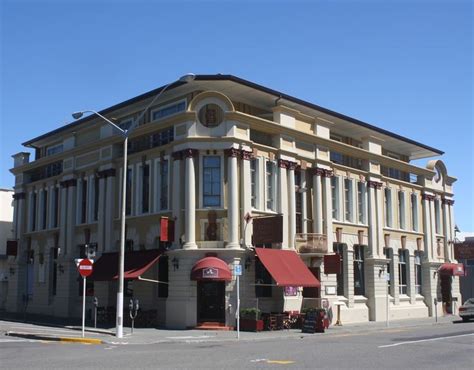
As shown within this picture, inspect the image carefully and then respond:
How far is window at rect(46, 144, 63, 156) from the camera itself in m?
42.7

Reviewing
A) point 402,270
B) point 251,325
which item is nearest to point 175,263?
point 251,325

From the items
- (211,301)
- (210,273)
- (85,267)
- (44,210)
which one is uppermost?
(44,210)

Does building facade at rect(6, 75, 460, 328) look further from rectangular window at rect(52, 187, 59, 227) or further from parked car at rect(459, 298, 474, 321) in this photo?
parked car at rect(459, 298, 474, 321)

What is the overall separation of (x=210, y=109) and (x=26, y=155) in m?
20.4

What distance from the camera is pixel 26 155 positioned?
1786 inches

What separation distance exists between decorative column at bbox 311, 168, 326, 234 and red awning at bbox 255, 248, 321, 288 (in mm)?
3275

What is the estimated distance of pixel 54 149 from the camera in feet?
143

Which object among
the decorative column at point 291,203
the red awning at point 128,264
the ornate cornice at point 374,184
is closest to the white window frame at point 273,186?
the decorative column at point 291,203

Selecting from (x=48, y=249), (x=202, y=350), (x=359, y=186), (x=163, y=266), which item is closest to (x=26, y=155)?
(x=48, y=249)

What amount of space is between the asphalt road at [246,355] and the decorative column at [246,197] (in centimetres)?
836

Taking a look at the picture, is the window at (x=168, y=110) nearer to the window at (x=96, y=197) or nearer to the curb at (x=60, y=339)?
the window at (x=96, y=197)

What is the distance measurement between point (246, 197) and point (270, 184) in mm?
2630

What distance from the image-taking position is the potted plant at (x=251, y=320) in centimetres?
2819

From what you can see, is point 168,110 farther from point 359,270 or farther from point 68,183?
point 359,270
